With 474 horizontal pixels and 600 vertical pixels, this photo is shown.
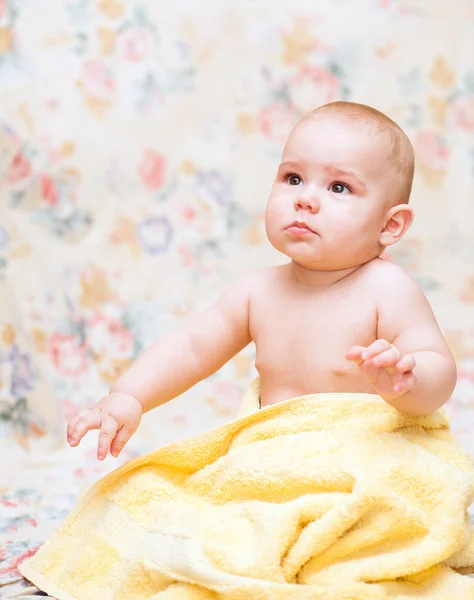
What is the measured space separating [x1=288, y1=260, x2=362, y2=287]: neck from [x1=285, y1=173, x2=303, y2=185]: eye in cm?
10

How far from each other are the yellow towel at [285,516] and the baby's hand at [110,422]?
5 cm

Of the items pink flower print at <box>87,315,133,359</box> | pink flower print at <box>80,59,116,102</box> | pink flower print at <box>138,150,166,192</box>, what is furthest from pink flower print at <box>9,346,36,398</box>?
pink flower print at <box>80,59,116,102</box>

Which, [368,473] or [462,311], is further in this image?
[462,311]

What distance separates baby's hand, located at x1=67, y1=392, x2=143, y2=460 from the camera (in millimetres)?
1155

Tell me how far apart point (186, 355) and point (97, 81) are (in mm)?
979

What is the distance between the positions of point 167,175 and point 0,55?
0.39 meters

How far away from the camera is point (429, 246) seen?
2.24 metres

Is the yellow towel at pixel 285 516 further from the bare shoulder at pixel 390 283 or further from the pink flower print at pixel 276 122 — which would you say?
the pink flower print at pixel 276 122

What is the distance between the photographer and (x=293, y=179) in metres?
1.25

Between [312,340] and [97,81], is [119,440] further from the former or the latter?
[97,81]

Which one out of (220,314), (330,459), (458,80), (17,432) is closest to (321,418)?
(330,459)

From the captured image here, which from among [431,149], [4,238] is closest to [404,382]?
[4,238]

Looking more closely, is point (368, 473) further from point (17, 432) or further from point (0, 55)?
point (0, 55)

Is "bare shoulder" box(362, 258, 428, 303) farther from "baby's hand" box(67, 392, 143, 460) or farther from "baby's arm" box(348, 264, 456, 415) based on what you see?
"baby's hand" box(67, 392, 143, 460)
